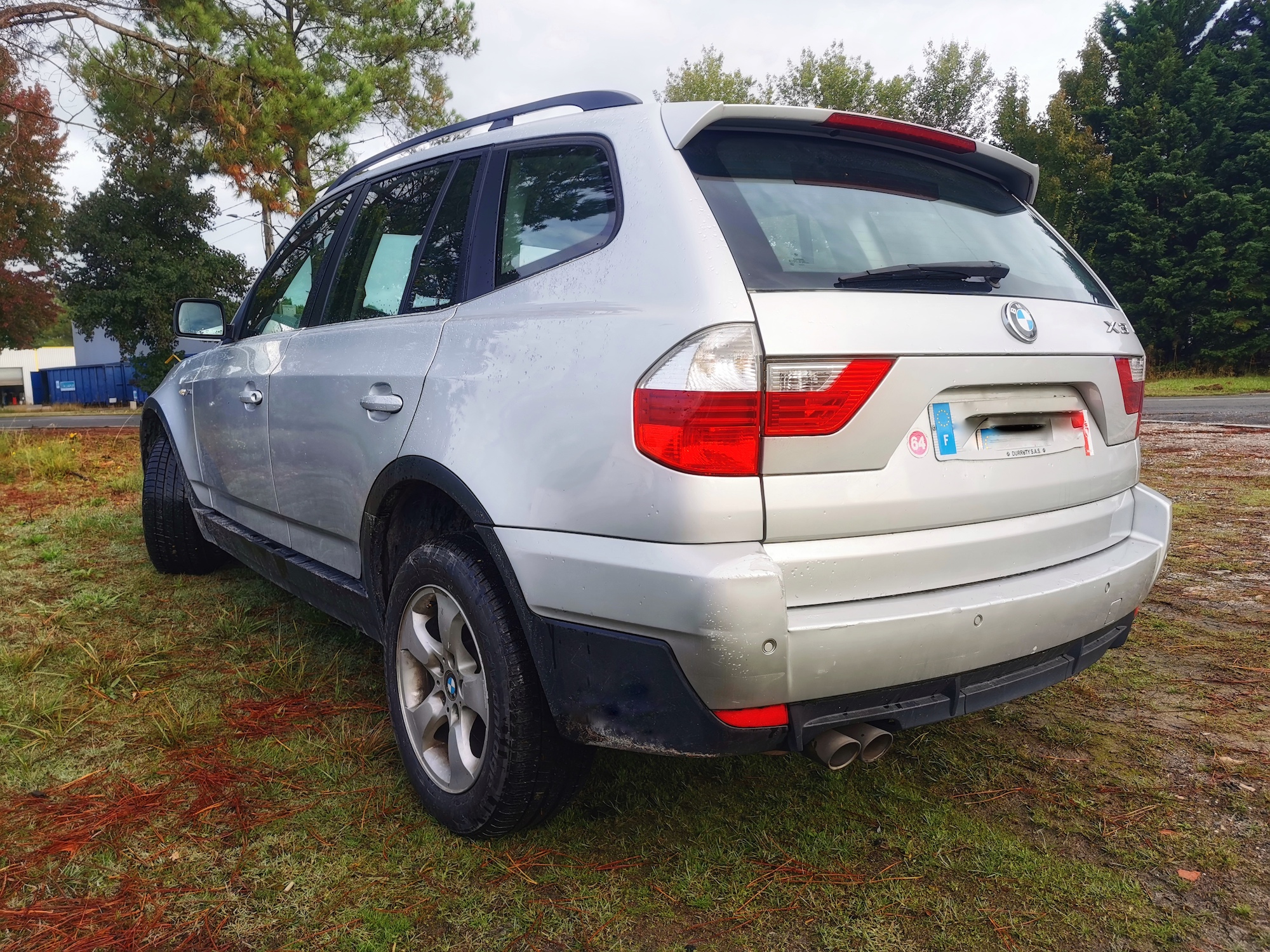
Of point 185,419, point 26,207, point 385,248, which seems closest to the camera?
point 385,248

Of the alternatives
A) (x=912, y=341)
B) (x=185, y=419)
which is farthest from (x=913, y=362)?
(x=185, y=419)

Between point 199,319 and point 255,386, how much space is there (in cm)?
105

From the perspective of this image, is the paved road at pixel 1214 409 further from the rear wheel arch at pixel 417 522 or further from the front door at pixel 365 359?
the rear wheel arch at pixel 417 522

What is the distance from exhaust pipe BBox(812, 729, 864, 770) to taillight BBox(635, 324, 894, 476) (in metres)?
0.58

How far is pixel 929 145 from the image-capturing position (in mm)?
2188

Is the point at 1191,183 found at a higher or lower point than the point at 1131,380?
higher

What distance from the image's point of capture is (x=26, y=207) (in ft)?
68.0

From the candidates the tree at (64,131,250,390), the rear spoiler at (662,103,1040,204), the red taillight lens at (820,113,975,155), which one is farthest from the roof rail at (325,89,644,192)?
the tree at (64,131,250,390)

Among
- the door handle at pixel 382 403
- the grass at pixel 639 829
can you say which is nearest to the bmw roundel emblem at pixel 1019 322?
the grass at pixel 639 829

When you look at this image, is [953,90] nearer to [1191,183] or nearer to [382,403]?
[1191,183]

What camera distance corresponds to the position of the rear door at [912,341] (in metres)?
1.66

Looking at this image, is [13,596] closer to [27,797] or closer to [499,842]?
[27,797]

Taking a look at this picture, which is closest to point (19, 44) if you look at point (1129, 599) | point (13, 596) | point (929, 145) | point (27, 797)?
point (13, 596)

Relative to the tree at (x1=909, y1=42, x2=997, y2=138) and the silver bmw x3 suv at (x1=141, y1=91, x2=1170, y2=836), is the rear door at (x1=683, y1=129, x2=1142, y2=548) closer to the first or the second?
the silver bmw x3 suv at (x1=141, y1=91, x2=1170, y2=836)
